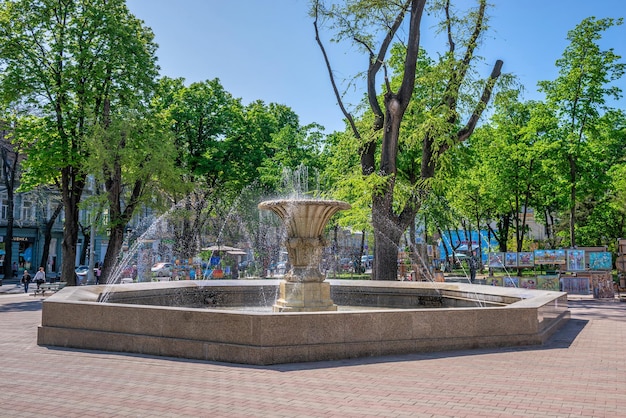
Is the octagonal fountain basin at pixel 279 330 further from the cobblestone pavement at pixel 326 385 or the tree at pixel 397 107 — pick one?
the tree at pixel 397 107

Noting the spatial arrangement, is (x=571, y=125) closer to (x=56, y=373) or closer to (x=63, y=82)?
(x=63, y=82)

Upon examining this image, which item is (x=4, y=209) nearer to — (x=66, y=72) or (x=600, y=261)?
(x=66, y=72)

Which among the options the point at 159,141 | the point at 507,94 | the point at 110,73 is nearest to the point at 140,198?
the point at 159,141

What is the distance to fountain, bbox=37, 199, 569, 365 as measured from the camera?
7.86 meters

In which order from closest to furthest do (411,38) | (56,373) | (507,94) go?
1. (56,373)
2. (411,38)
3. (507,94)

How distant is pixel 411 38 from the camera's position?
1875cm

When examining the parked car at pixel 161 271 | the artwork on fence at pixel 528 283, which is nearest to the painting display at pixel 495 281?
the artwork on fence at pixel 528 283

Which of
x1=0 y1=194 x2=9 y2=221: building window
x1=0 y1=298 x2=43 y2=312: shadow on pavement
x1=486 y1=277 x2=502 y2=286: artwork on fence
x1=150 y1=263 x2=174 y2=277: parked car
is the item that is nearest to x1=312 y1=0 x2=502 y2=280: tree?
x1=486 y1=277 x2=502 y2=286: artwork on fence

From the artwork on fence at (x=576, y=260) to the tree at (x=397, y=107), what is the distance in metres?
7.36

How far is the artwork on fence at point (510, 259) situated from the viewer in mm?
23625

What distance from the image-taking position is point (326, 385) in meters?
6.55

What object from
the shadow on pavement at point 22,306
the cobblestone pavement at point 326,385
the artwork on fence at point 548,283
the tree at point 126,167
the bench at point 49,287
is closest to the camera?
the cobblestone pavement at point 326,385

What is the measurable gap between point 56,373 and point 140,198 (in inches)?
777

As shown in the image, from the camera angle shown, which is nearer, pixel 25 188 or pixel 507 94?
pixel 507 94
